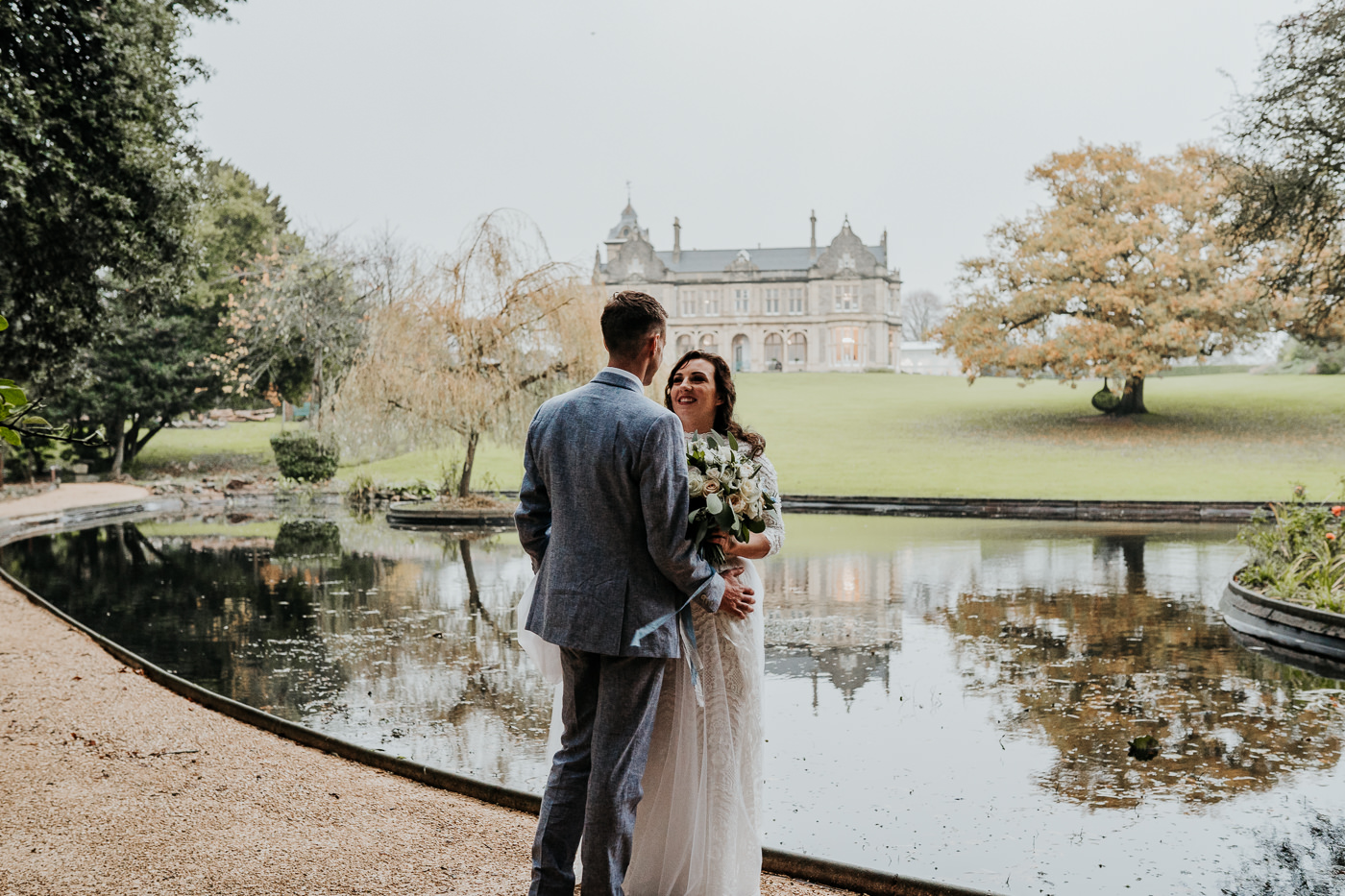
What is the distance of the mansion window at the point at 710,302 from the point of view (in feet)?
228

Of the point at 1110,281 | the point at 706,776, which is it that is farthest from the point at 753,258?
the point at 706,776

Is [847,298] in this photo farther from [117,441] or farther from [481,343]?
[481,343]

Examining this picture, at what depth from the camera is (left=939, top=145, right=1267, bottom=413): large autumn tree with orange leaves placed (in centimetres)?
2870

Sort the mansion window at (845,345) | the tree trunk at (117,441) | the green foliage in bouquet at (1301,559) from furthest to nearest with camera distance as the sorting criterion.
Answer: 1. the mansion window at (845,345)
2. the tree trunk at (117,441)
3. the green foliage in bouquet at (1301,559)

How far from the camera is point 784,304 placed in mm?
69375

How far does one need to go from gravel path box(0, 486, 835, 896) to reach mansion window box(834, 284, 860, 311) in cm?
6556

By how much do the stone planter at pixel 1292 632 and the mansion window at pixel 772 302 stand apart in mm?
62559

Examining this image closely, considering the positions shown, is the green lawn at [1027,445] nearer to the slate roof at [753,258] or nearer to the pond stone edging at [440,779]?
the pond stone edging at [440,779]

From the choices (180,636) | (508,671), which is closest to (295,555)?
(180,636)

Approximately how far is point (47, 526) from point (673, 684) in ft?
61.2

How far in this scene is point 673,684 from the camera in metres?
2.90

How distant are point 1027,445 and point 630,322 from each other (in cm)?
2870

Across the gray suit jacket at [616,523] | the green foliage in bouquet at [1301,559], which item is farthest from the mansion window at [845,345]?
the gray suit jacket at [616,523]

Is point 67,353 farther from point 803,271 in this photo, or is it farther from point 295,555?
point 803,271
